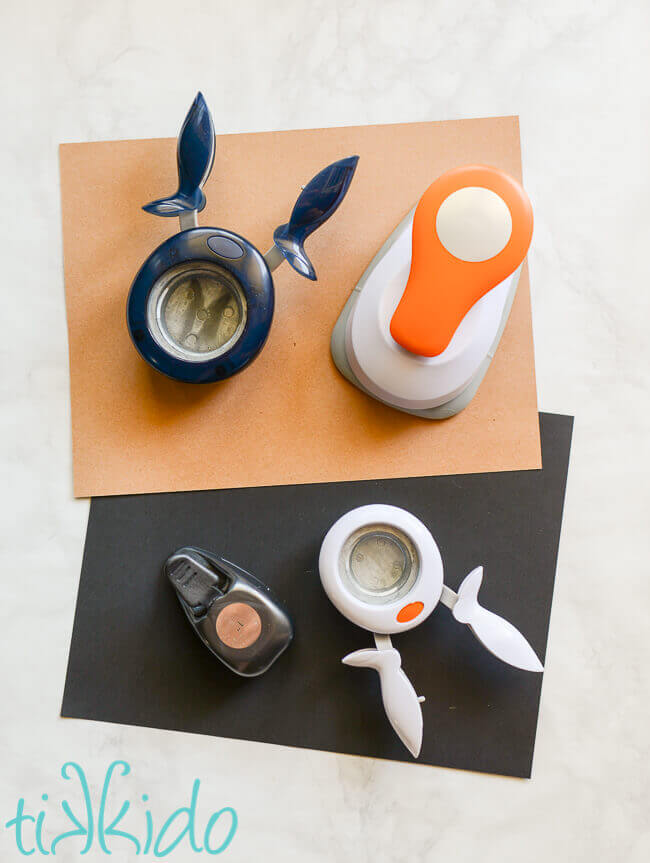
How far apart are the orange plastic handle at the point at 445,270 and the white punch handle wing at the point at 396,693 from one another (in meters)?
0.30

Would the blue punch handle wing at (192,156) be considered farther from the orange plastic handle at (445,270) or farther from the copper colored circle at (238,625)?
the copper colored circle at (238,625)

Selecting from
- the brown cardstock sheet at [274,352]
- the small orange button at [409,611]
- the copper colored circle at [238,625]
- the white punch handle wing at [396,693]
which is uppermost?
the brown cardstock sheet at [274,352]

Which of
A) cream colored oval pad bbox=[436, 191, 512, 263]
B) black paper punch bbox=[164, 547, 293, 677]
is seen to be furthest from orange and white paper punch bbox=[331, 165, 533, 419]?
black paper punch bbox=[164, 547, 293, 677]

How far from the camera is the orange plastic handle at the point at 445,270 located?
2.13 feet

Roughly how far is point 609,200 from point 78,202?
56 cm

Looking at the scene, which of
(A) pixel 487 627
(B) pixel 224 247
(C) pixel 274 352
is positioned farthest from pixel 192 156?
(A) pixel 487 627

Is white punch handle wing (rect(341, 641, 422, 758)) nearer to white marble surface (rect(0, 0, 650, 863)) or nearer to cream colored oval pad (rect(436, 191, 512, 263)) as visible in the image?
white marble surface (rect(0, 0, 650, 863))

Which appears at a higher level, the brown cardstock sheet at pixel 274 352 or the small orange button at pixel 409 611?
the brown cardstock sheet at pixel 274 352

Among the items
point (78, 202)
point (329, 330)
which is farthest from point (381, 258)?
point (78, 202)

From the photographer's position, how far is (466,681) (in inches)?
28.9

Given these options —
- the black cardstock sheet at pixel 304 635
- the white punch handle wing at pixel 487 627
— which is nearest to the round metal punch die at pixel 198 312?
the black cardstock sheet at pixel 304 635

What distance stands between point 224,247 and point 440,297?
21 centimetres

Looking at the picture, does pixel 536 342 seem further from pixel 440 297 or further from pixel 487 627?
pixel 487 627

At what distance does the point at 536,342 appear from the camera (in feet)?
2.47
